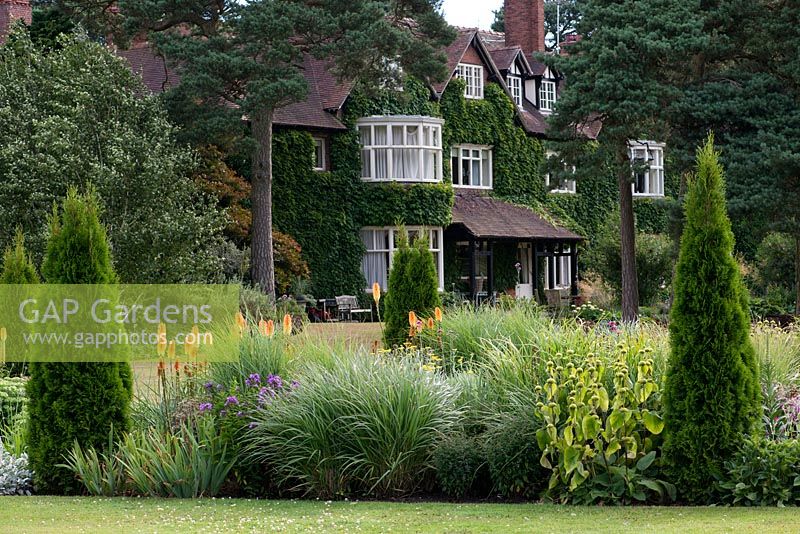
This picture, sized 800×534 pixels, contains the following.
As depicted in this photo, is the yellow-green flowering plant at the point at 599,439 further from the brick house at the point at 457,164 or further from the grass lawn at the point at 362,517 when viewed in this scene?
the brick house at the point at 457,164

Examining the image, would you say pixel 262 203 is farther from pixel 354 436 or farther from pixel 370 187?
pixel 354 436

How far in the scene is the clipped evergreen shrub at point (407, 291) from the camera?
1692cm

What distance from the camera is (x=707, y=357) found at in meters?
9.09

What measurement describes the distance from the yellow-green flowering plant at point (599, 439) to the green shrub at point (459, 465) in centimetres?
57

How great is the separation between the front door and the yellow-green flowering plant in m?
31.2

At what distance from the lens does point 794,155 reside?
26.5 metres

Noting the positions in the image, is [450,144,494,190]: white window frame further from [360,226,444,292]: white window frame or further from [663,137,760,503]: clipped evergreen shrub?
[663,137,760,503]: clipped evergreen shrub

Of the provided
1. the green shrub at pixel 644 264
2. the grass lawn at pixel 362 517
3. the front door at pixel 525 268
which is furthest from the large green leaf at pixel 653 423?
the front door at pixel 525 268

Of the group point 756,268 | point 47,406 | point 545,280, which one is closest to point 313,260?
point 545,280

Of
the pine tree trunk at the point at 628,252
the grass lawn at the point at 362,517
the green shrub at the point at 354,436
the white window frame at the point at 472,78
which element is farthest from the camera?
the white window frame at the point at 472,78

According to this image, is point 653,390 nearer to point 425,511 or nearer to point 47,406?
point 425,511

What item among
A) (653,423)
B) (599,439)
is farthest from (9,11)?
(653,423)

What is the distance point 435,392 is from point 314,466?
4.03 ft

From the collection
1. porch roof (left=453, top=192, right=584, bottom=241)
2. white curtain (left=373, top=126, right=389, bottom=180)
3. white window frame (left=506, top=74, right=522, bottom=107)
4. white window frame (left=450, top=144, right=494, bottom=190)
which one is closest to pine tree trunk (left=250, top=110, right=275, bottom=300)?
white curtain (left=373, top=126, right=389, bottom=180)
